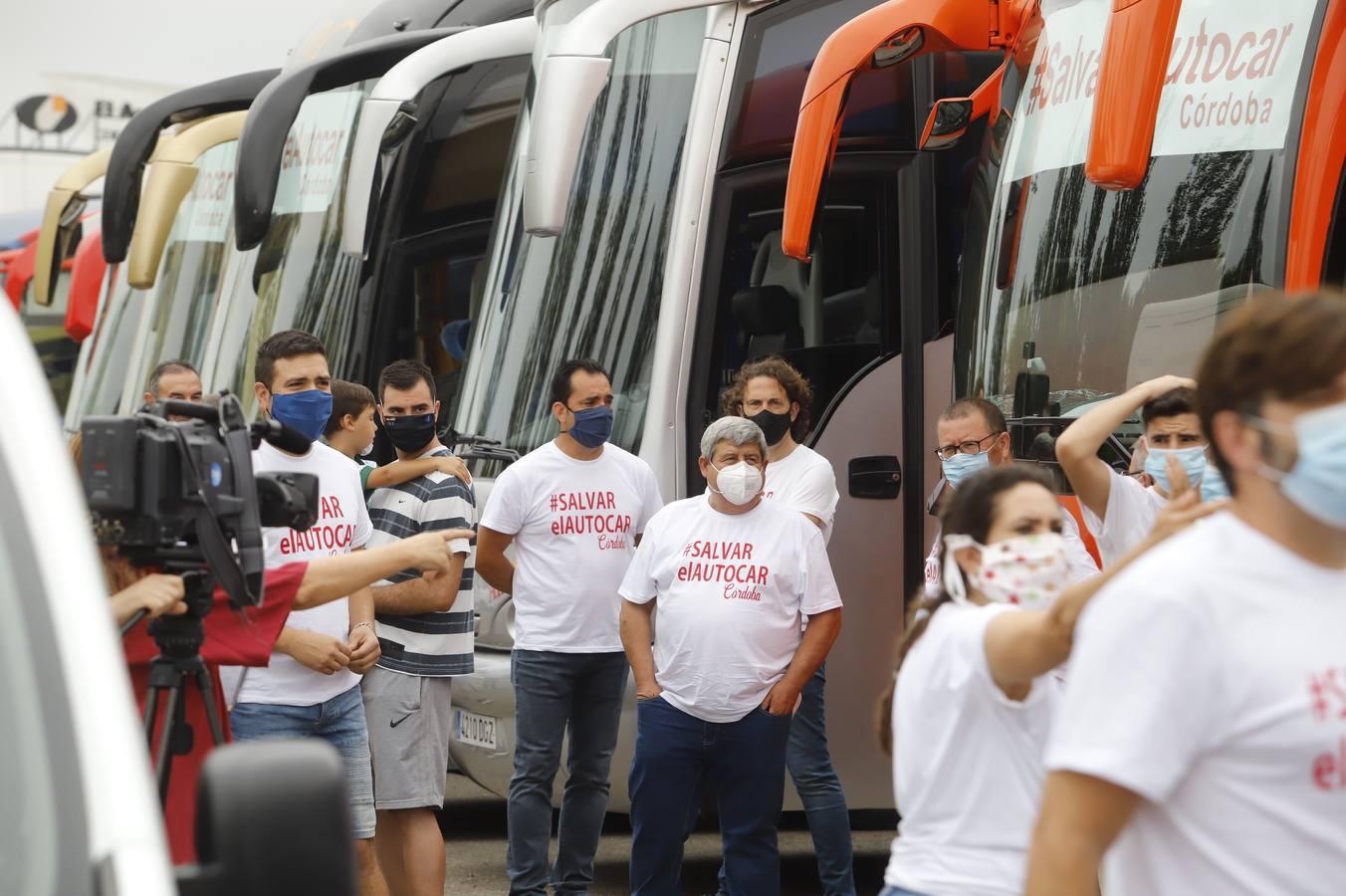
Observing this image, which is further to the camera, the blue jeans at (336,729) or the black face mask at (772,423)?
the black face mask at (772,423)

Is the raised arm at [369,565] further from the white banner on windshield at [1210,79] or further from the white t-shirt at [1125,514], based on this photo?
the white banner on windshield at [1210,79]

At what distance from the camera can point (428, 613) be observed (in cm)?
645

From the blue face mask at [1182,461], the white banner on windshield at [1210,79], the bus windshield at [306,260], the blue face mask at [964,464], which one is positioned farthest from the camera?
the bus windshield at [306,260]

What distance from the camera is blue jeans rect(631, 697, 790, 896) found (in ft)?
20.7

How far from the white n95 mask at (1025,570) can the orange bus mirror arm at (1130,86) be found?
1.82 metres

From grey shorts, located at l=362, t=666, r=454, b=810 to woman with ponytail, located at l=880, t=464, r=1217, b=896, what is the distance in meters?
3.09

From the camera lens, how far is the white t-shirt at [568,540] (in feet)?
22.7

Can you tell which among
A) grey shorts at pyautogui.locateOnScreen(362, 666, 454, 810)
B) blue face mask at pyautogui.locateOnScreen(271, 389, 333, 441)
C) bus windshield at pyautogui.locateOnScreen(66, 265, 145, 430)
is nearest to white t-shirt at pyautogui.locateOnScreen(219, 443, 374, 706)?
blue face mask at pyautogui.locateOnScreen(271, 389, 333, 441)

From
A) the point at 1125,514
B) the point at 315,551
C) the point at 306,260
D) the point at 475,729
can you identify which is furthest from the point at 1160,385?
the point at 306,260

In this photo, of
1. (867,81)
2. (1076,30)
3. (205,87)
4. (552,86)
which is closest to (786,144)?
(867,81)

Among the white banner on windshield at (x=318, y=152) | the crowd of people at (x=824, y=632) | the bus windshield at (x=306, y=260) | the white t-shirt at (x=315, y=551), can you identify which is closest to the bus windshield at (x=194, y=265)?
the bus windshield at (x=306, y=260)

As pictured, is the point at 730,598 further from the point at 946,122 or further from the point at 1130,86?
the point at 1130,86

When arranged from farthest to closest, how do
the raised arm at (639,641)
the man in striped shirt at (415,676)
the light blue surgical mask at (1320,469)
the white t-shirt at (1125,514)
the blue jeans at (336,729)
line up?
the raised arm at (639,641)
the man in striped shirt at (415,676)
the blue jeans at (336,729)
the white t-shirt at (1125,514)
the light blue surgical mask at (1320,469)

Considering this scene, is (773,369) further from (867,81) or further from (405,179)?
(405,179)
